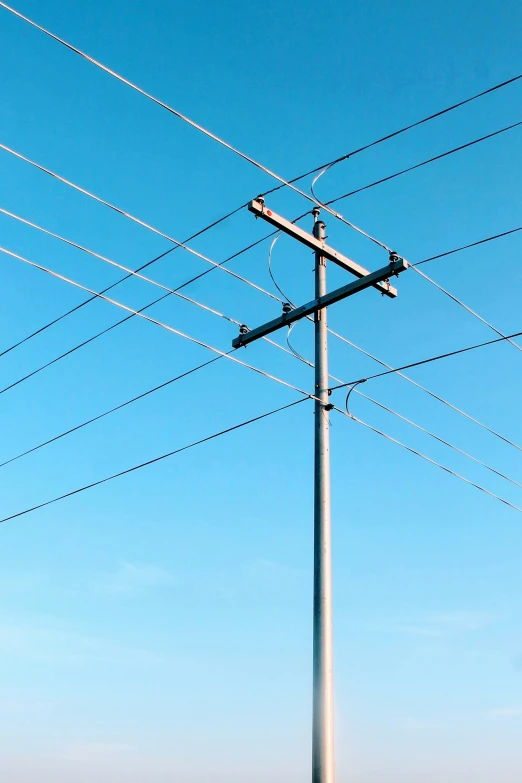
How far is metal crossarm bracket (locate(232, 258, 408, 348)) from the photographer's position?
11.2 metres

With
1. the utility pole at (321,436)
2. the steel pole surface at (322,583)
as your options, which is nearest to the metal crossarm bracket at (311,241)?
the utility pole at (321,436)

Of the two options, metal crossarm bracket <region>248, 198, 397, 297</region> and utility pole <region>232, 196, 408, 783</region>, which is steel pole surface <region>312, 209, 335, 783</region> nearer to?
utility pole <region>232, 196, 408, 783</region>

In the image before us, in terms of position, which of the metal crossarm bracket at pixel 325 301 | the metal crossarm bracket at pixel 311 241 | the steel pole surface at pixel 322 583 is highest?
the metal crossarm bracket at pixel 311 241

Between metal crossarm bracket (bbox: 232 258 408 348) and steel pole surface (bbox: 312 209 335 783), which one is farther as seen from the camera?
metal crossarm bracket (bbox: 232 258 408 348)

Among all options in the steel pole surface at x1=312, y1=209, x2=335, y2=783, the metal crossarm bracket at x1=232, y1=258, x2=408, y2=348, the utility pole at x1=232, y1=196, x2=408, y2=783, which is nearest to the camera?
the steel pole surface at x1=312, y1=209, x2=335, y2=783

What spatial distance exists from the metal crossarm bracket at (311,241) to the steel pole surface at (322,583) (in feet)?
1.81

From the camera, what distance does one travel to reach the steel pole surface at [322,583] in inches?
349

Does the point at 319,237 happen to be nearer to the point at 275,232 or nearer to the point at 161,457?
the point at 275,232

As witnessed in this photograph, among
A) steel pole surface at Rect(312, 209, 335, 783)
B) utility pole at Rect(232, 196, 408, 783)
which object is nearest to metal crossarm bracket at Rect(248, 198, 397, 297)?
utility pole at Rect(232, 196, 408, 783)

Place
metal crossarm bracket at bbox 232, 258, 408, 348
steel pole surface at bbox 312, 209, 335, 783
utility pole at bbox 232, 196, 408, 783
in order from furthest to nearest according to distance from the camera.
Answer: metal crossarm bracket at bbox 232, 258, 408, 348 → utility pole at bbox 232, 196, 408, 783 → steel pole surface at bbox 312, 209, 335, 783

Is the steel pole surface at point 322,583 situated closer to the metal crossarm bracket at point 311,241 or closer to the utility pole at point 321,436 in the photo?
the utility pole at point 321,436

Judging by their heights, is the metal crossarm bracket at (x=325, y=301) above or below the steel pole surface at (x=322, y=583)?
above

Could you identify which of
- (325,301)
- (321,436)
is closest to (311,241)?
(325,301)

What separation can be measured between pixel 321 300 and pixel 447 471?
15.7ft
